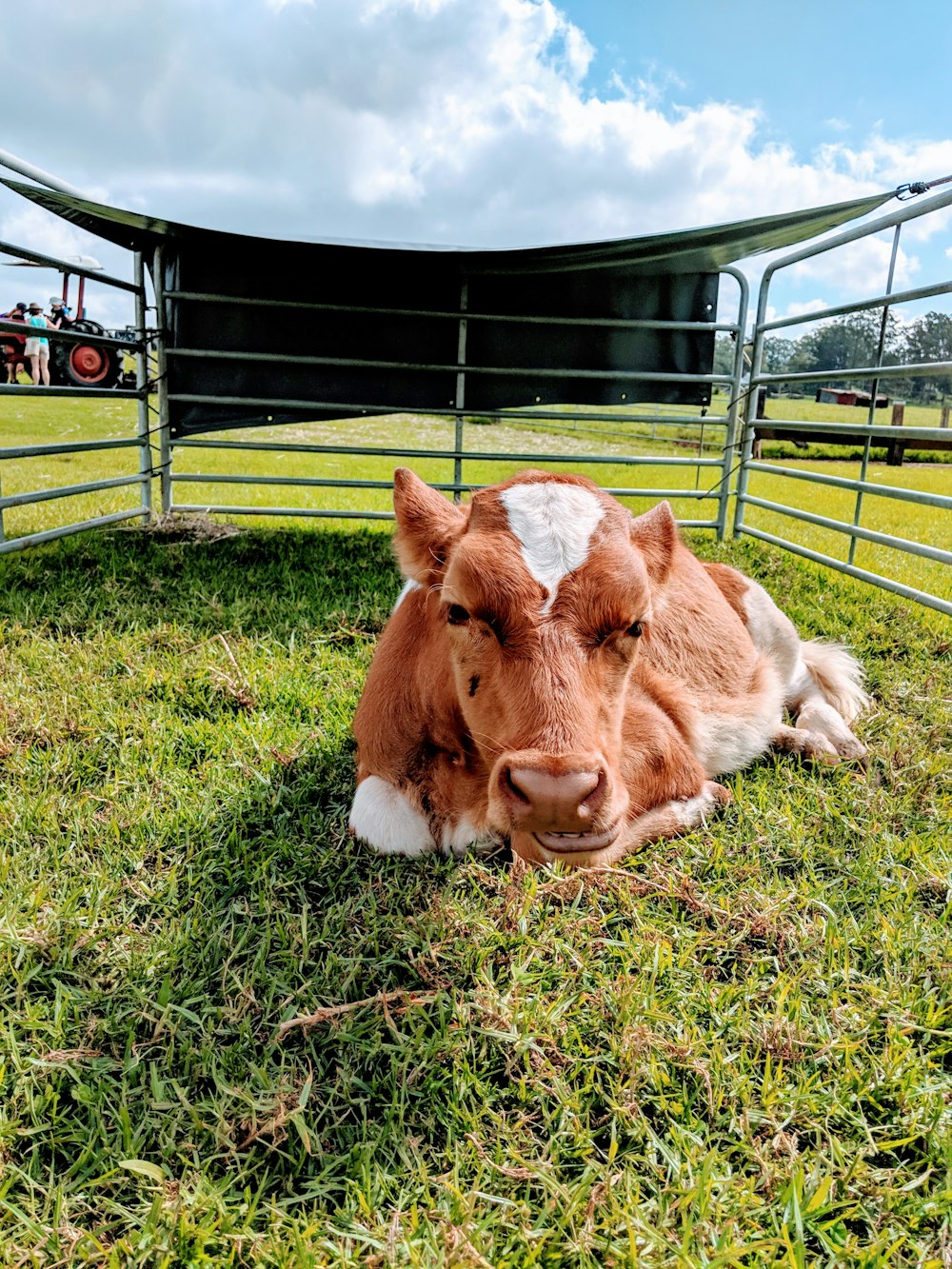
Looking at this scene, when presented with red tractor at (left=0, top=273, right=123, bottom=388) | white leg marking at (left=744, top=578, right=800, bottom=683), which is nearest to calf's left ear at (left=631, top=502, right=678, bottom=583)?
white leg marking at (left=744, top=578, right=800, bottom=683)

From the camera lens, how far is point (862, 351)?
9.02 m

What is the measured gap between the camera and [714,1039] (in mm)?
1771

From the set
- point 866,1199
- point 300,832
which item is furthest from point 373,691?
point 866,1199

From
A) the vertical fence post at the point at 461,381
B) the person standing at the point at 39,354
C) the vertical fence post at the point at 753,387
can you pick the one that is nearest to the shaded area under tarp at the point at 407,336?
the vertical fence post at the point at 461,381

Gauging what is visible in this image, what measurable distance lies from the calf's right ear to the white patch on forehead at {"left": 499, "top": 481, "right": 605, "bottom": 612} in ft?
0.84

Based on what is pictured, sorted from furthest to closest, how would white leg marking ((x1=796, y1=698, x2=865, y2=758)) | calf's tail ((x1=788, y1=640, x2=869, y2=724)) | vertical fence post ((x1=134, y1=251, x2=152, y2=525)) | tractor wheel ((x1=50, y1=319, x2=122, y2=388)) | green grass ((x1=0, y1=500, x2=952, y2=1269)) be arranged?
tractor wheel ((x1=50, y1=319, x2=122, y2=388)) < vertical fence post ((x1=134, y1=251, x2=152, y2=525)) < calf's tail ((x1=788, y1=640, x2=869, y2=724)) < white leg marking ((x1=796, y1=698, x2=865, y2=758)) < green grass ((x1=0, y1=500, x2=952, y2=1269))

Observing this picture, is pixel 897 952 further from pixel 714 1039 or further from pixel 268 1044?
pixel 268 1044

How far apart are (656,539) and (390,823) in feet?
4.06

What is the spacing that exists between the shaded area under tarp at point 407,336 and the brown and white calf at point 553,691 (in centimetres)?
404

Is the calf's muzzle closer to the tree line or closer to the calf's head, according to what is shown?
the calf's head

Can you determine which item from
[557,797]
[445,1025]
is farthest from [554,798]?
[445,1025]

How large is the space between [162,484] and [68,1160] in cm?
628

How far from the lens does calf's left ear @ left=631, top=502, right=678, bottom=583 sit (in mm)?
2652

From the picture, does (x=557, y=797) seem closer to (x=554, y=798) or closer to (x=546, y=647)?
(x=554, y=798)
